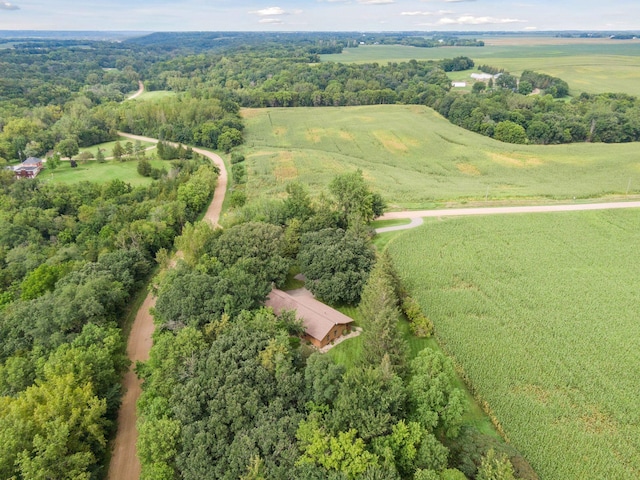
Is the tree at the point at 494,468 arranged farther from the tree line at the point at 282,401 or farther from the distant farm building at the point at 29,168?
the distant farm building at the point at 29,168

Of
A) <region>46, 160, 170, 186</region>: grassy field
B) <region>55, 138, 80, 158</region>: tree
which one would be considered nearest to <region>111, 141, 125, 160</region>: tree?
<region>46, 160, 170, 186</region>: grassy field

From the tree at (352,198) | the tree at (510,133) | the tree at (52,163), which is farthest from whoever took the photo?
the tree at (510,133)

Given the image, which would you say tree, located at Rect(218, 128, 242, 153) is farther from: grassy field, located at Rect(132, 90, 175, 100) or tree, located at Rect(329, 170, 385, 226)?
grassy field, located at Rect(132, 90, 175, 100)

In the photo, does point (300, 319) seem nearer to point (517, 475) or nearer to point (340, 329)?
point (340, 329)

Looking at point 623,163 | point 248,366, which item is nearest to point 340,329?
point 248,366

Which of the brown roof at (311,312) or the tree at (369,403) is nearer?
the tree at (369,403)

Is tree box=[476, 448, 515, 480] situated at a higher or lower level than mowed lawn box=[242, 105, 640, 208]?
higher

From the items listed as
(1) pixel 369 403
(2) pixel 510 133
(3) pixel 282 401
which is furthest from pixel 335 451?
(2) pixel 510 133

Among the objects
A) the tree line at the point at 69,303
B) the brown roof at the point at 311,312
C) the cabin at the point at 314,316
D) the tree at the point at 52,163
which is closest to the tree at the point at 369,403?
the cabin at the point at 314,316
